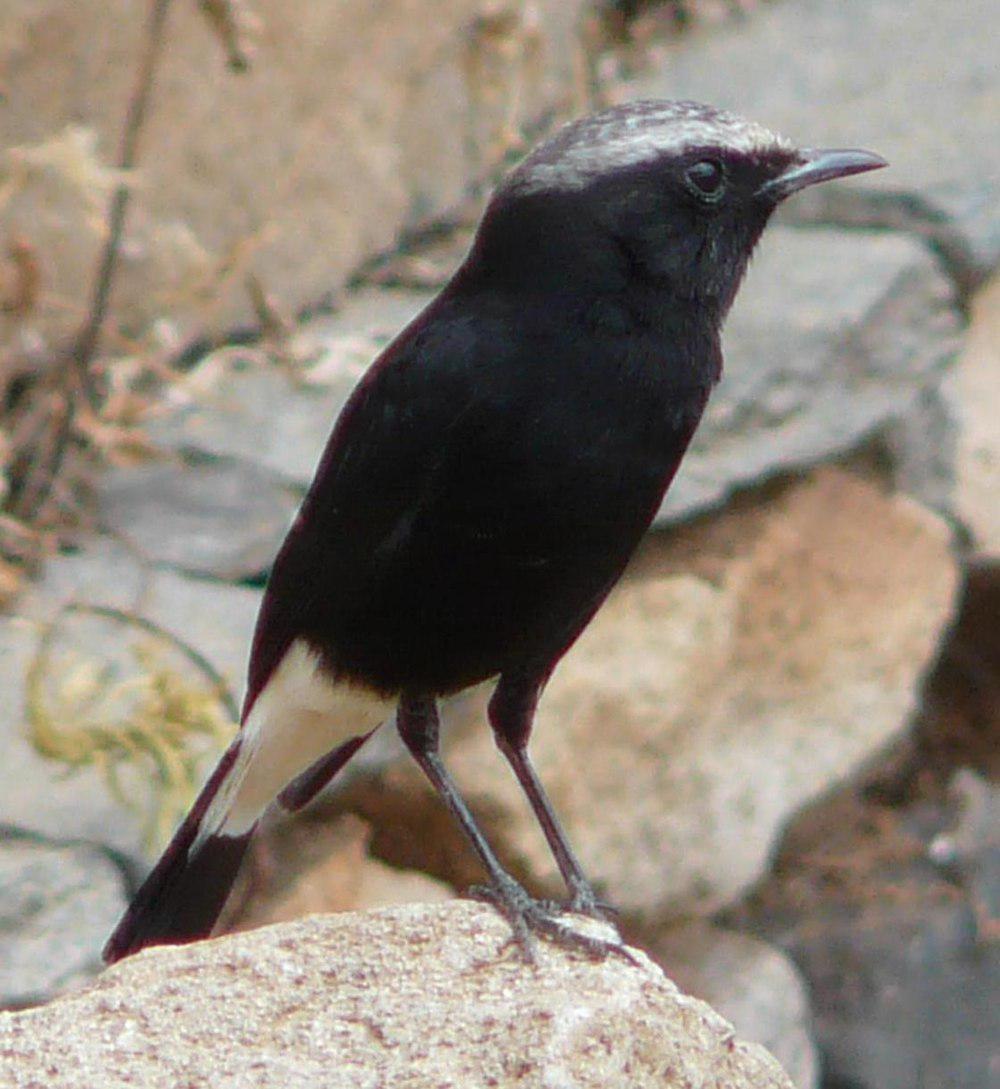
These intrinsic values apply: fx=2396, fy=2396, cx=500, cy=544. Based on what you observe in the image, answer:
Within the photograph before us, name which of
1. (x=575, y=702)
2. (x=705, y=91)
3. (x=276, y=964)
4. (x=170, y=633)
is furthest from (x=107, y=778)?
(x=705, y=91)

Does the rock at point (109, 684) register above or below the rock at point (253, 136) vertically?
below

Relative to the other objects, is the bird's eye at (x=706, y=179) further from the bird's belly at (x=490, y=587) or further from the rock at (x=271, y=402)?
the rock at (x=271, y=402)

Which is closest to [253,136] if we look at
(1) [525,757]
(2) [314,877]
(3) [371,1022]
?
(2) [314,877]

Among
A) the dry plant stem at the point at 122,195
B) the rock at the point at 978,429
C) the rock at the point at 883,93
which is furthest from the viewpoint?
the rock at the point at 978,429

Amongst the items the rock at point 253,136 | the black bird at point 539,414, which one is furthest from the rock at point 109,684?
the black bird at point 539,414

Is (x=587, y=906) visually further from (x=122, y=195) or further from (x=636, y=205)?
(x=122, y=195)
